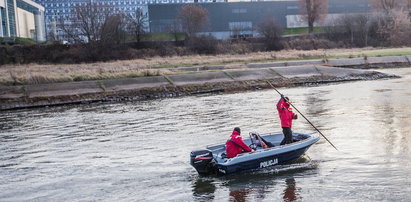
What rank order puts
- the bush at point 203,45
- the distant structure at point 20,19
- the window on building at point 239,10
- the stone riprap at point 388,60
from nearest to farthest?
1. the stone riprap at point 388,60
2. the bush at point 203,45
3. the distant structure at point 20,19
4. the window on building at point 239,10

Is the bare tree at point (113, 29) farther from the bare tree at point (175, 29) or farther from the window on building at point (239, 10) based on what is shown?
the window on building at point (239, 10)

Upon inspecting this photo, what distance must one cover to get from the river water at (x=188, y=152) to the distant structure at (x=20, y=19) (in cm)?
5466

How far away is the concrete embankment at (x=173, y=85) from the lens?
38406mm

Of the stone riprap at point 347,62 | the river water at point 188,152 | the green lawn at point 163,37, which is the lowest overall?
the river water at point 188,152

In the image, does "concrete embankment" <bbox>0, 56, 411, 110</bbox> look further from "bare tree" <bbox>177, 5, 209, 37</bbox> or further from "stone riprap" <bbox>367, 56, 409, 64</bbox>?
"bare tree" <bbox>177, 5, 209, 37</bbox>

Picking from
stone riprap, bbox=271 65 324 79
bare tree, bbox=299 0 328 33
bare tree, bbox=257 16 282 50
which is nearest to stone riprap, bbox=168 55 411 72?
stone riprap, bbox=271 65 324 79

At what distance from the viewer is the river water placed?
46.4 feet

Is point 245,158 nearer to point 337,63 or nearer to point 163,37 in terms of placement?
point 337,63

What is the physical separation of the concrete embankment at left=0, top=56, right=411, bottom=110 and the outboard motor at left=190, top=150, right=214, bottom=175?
964 inches

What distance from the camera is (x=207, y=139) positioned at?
21031mm

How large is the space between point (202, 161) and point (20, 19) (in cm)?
9316

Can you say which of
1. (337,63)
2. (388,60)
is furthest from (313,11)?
(337,63)

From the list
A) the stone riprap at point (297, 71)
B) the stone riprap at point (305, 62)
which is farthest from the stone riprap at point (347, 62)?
the stone riprap at point (297, 71)

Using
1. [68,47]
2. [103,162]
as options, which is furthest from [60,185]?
[68,47]
